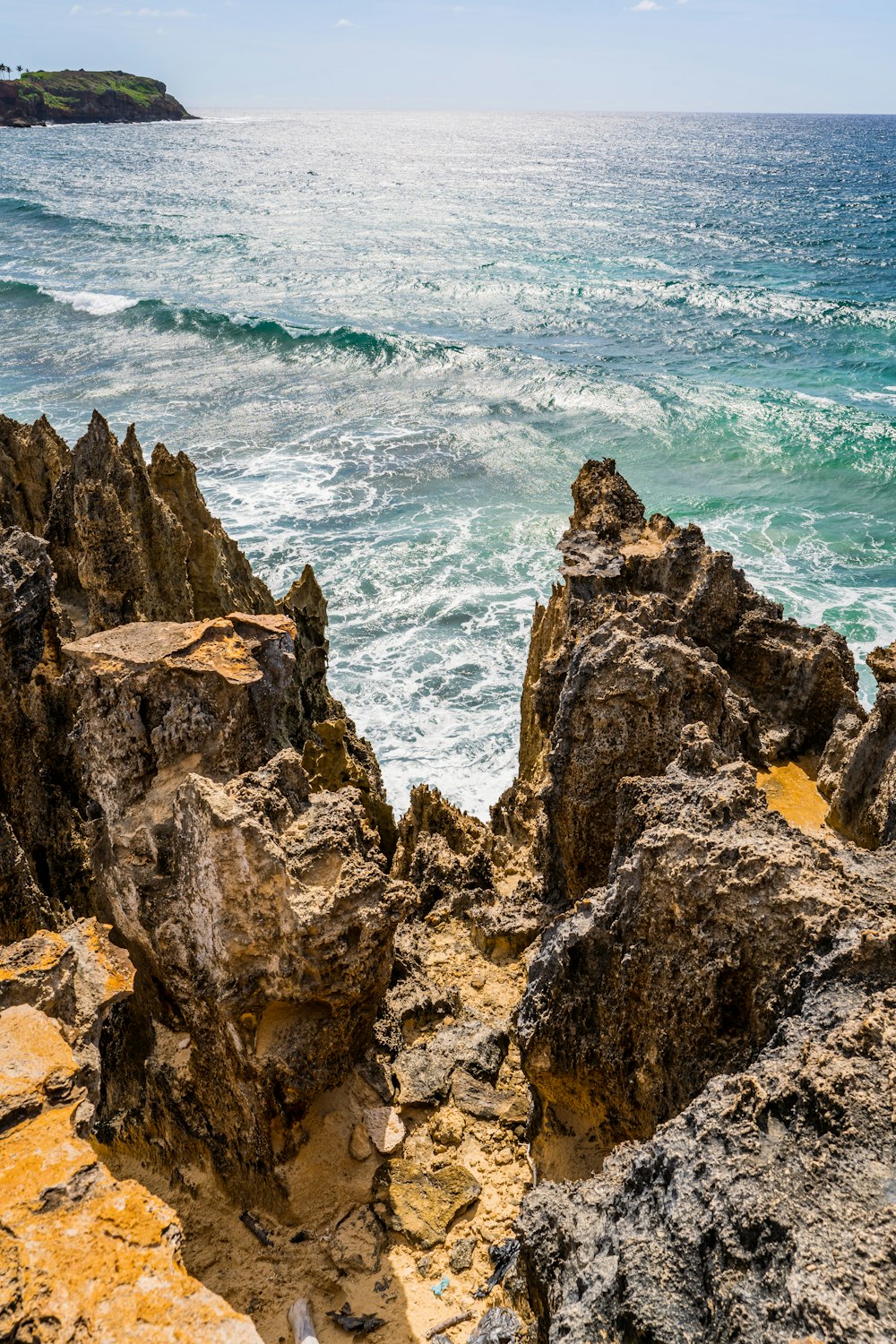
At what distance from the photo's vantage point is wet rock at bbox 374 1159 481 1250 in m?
4.85

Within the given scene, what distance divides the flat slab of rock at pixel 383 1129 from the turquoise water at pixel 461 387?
8.27 meters

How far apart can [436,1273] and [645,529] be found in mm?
7330

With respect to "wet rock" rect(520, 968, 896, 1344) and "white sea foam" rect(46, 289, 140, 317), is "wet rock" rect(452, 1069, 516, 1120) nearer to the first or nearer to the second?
"wet rock" rect(520, 968, 896, 1344)

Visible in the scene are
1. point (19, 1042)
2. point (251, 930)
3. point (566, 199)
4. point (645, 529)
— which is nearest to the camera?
point (19, 1042)

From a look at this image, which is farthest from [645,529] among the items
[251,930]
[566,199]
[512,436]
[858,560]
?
[566,199]

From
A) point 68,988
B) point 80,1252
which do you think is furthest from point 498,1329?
point 68,988

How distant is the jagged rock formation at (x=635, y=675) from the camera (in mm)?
6527

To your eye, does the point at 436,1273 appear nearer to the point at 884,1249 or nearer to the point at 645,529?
the point at 884,1249

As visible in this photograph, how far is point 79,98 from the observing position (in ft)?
468

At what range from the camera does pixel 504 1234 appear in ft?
16.0

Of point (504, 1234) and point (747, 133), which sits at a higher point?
point (747, 133)

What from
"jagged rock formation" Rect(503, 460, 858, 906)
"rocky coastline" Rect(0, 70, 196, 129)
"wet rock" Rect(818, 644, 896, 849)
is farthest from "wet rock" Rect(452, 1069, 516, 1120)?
"rocky coastline" Rect(0, 70, 196, 129)

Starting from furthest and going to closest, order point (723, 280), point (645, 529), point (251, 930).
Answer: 1. point (723, 280)
2. point (645, 529)
3. point (251, 930)

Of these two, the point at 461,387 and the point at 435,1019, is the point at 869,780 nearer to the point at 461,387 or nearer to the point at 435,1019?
the point at 435,1019
